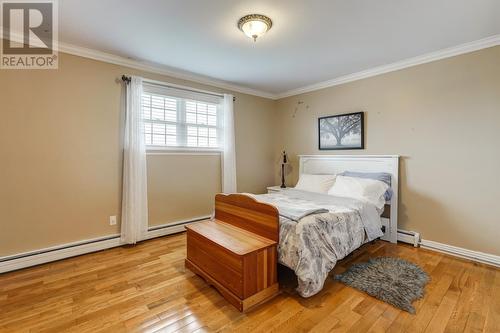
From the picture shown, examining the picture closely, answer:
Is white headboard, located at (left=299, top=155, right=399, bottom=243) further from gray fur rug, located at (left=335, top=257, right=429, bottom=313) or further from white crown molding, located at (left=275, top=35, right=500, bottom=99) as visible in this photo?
white crown molding, located at (left=275, top=35, right=500, bottom=99)

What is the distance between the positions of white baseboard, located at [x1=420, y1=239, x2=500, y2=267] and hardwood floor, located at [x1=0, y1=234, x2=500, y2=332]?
0.12 metres

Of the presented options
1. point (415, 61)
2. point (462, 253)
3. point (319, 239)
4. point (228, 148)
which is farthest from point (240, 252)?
point (415, 61)

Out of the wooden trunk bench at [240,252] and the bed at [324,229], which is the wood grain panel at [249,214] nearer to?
the wooden trunk bench at [240,252]

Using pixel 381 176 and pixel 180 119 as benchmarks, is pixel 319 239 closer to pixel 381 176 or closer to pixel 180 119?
pixel 381 176

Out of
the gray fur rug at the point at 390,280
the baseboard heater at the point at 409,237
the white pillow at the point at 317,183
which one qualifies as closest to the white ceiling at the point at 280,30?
the white pillow at the point at 317,183

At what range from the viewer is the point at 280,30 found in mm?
2426

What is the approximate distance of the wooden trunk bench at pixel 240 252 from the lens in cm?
188

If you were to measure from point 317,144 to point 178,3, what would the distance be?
10.0 ft

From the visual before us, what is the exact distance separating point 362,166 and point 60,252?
13.6 ft

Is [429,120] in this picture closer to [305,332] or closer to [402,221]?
[402,221]

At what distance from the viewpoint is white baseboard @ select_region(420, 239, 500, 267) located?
102 inches

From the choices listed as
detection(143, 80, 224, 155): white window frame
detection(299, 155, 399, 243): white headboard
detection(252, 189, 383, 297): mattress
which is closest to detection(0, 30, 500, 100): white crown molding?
detection(143, 80, 224, 155): white window frame
